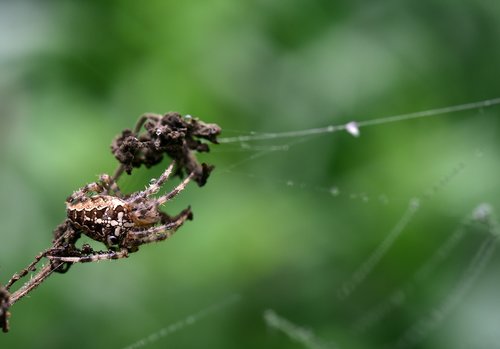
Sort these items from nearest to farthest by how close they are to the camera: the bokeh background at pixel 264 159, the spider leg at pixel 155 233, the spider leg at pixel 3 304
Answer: the spider leg at pixel 3 304 → the spider leg at pixel 155 233 → the bokeh background at pixel 264 159

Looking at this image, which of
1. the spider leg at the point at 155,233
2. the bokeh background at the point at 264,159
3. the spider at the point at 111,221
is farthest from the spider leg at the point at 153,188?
the bokeh background at the point at 264,159

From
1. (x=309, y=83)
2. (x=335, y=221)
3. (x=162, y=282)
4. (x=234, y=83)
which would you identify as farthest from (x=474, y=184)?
(x=162, y=282)

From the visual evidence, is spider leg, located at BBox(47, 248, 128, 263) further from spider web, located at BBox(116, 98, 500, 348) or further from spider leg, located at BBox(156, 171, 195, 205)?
spider web, located at BBox(116, 98, 500, 348)

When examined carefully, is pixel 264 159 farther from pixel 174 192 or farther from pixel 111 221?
pixel 111 221

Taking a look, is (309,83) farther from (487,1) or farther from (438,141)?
(487,1)

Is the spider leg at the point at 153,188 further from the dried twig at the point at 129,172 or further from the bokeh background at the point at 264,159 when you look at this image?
the bokeh background at the point at 264,159

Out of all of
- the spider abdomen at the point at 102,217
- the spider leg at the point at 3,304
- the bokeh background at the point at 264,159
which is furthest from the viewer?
the bokeh background at the point at 264,159
